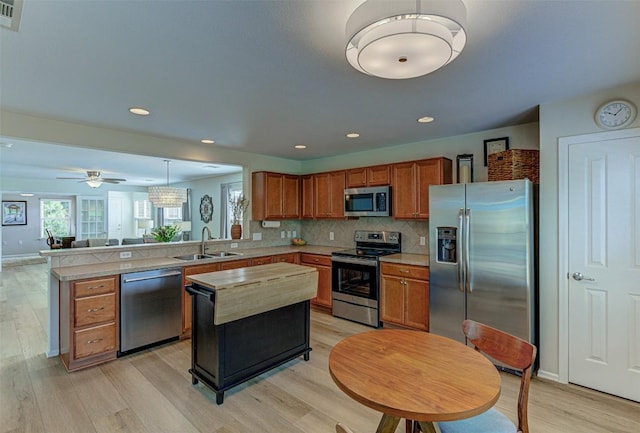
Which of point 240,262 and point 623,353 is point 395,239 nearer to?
point 240,262

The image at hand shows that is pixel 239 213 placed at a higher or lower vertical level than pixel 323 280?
higher

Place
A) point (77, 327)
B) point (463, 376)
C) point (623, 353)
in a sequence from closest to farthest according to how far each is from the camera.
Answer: point (463, 376) → point (623, 353) → point (77, 327)

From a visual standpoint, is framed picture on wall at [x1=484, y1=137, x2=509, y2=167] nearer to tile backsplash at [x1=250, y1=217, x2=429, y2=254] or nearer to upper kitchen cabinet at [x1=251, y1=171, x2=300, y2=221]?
tile backsplash at [x1=250, y1=217, x2=429, y2=254]

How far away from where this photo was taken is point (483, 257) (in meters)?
3.09

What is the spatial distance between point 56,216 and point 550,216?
536 inches

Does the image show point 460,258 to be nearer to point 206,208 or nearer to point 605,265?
point 605,265

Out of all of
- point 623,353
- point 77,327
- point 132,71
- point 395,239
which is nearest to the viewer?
point 132,71

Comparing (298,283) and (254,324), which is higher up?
(298,283)

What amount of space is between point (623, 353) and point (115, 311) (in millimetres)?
4617

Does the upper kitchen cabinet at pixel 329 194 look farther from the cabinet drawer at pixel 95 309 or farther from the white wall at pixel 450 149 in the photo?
the cabinet drawer at pixel 95 309

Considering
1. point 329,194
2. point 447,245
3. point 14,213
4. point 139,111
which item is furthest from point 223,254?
point 14,213

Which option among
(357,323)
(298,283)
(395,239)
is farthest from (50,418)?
(395,239)

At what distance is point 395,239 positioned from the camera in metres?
4.63

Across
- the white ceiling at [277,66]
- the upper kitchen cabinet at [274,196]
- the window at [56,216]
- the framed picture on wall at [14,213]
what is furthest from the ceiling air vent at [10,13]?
the framed picture on wall at [14,213]
